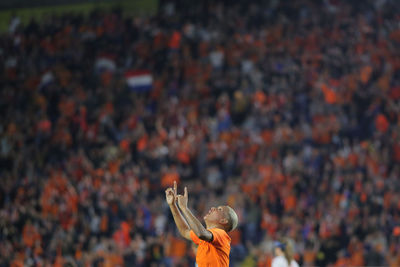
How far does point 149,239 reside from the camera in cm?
1591

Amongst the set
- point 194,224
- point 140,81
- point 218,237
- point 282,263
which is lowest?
point 140,81

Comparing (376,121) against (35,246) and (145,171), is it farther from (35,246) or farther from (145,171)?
(35,246)

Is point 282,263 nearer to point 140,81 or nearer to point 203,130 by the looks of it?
point 203,130

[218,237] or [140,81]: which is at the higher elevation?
[218,237]

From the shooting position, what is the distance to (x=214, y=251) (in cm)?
579

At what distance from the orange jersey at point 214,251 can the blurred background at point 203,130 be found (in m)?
8.89

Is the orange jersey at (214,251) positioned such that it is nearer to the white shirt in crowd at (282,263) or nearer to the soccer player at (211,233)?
the soccer player at (211,233)

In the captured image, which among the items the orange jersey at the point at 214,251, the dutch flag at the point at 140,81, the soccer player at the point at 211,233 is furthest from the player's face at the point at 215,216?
the dutch flag at the point at 140,81

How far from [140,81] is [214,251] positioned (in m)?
16.8

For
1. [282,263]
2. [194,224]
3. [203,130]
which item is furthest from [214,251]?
[203,130]

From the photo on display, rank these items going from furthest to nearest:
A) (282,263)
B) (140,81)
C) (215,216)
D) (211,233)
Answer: (140,81)
(282,263)
(215,216)
(211,233)

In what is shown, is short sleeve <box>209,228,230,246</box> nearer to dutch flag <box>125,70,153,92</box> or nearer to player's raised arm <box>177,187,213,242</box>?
player's raised arm <box>177,187,213,242</box>

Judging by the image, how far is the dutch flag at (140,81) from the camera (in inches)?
874

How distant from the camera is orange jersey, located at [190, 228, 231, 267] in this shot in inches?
228
